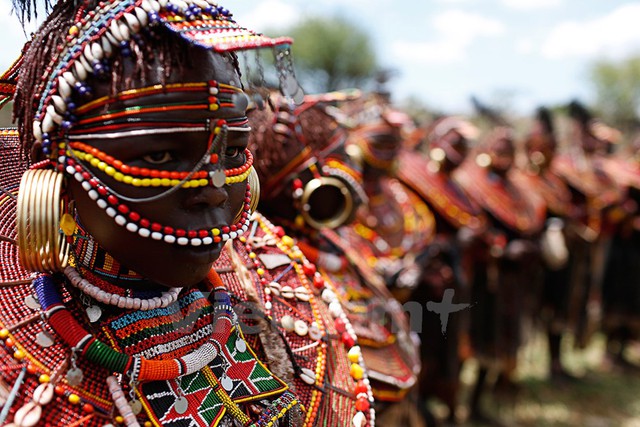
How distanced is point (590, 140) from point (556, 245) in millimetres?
2381

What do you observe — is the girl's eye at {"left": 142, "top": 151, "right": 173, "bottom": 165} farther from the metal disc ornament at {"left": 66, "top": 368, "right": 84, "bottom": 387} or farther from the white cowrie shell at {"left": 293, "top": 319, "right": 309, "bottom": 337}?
the white cowrie shell at {"left": 293, "top": 319, "right": 309, "bottom": 337}

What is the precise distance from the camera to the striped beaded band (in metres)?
1.33

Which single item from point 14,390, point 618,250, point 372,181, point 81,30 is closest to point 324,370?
point 14,390

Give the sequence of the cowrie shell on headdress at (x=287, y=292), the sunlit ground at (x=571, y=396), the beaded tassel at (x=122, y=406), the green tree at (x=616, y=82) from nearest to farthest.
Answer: the beaded tassel at (x=122, y=406)
the cowrie shell on headdress at (x=287, y=292)
the sunlit ground at (x=571, y=396)
the green tree at (x=616, y=82)

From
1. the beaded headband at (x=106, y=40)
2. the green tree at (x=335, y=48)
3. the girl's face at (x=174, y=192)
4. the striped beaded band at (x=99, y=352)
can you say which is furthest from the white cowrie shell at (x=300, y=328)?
the green tree at (x=335, y=48)

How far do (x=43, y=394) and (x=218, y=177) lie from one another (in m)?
0.57

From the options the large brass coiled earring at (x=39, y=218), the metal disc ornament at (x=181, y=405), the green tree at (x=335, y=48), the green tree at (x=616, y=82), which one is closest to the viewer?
the large brass coiled earring at (x=39, y=218)

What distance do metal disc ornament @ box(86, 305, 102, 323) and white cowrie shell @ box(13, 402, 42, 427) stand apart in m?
0.22

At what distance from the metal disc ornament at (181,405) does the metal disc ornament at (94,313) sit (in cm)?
26

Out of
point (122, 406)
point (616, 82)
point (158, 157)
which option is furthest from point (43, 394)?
point (616, 82)

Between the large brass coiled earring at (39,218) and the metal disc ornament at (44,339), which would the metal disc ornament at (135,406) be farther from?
the large brass coiled earring at (39,218)

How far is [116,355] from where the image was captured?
52.8 inches

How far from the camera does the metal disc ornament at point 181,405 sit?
56.5 inches

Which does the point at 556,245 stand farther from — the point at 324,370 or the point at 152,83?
the point at 152,83
